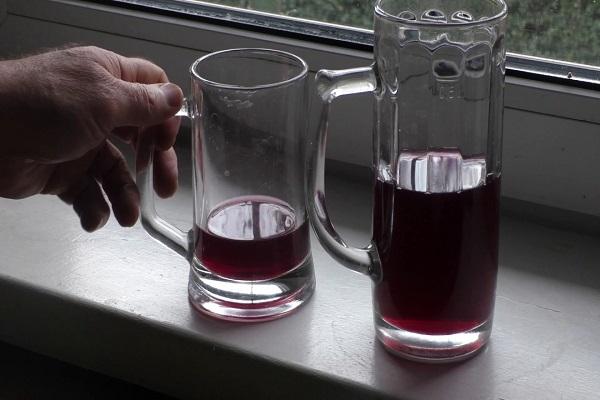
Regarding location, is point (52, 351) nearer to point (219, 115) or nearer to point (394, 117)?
point (219, 115)

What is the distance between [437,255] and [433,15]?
0.17m

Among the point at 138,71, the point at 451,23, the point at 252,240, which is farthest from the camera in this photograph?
the point at 138,71

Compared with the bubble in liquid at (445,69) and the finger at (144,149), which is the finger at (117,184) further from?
the bubble in liquid at (445,69)

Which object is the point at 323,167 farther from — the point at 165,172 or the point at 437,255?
the point at 165,172

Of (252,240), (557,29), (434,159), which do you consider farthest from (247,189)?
(557,29)

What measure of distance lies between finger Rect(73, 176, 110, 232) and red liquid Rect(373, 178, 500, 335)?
0.96 feet

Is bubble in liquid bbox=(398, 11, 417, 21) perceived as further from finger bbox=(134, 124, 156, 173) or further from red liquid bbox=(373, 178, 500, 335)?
finger bbox=(134, 124, 156, 173)

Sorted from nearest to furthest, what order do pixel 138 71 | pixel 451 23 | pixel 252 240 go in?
pixel 451 23 → pixel 252 240 → pixel 138 71

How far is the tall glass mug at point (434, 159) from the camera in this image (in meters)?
0.62

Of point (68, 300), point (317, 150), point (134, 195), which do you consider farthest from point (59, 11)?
point (317, 150)

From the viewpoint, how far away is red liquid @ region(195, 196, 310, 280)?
2.34 feet

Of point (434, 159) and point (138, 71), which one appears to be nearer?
point (434, 159)

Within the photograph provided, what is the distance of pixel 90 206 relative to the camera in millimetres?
873

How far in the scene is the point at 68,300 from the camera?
780mm
